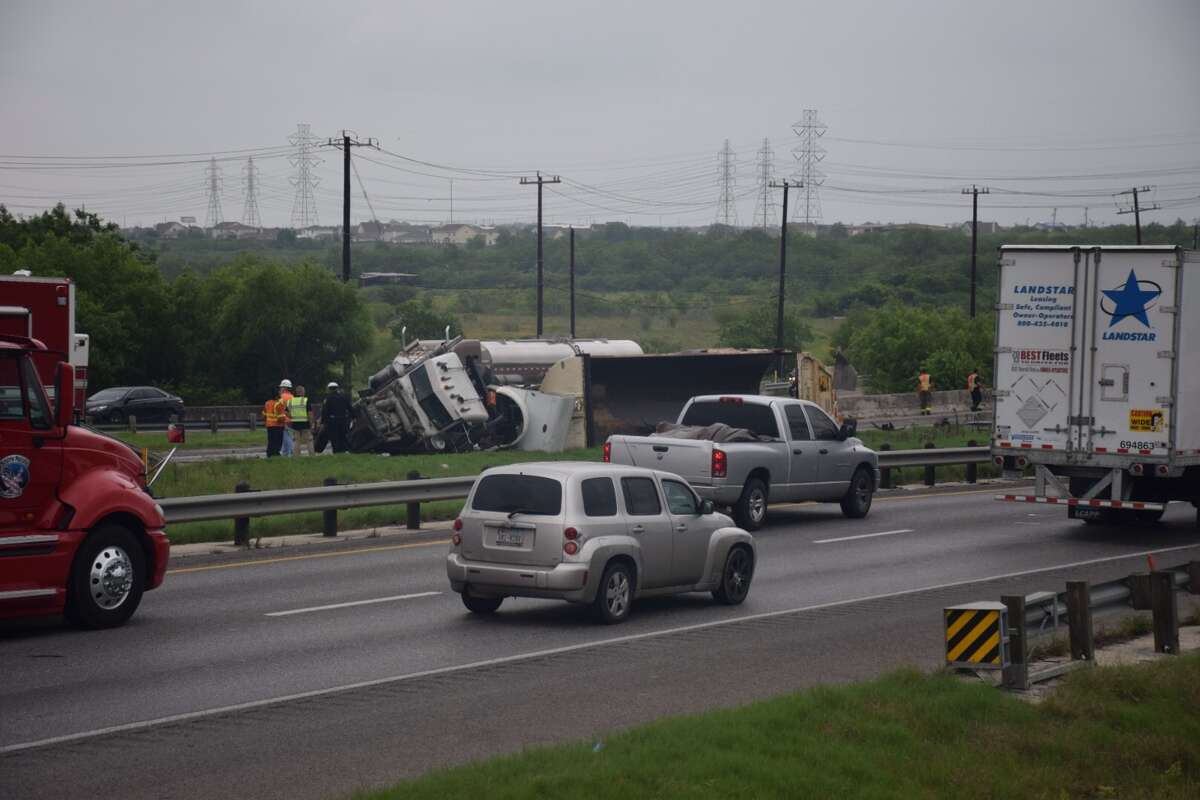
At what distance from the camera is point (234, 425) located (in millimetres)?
53500

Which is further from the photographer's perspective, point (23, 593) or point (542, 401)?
point (542, 401)

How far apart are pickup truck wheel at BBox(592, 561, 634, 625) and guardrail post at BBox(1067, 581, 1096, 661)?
4.27 m

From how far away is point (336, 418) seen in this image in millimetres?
34094

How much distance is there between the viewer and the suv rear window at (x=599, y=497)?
13.9 m

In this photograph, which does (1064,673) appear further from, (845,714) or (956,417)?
(956,417)

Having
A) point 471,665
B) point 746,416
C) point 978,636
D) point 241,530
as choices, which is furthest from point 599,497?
point 746,416

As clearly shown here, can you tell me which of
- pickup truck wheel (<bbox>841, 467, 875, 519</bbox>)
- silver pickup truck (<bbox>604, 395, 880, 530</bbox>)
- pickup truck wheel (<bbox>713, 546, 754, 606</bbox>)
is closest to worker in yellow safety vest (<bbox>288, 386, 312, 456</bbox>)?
silver pickup truck (<bbox>604, 395, 880, 530</bbox>)

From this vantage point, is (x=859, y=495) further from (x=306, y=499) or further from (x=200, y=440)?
(x=200, y=440)

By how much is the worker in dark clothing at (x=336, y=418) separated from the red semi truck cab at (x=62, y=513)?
65.8ft

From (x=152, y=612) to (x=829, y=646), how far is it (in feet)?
21.3

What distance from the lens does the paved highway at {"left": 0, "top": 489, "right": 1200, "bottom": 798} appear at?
28.9 feet

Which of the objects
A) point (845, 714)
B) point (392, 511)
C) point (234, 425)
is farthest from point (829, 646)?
point (234, 425)

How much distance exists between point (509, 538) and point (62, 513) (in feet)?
12.9

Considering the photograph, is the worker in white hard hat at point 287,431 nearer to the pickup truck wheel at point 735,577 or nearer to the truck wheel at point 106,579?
the pickup truck wheel at point 735,577
